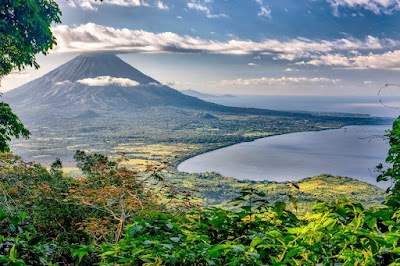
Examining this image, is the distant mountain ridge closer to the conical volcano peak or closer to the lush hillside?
the conical volcano peak

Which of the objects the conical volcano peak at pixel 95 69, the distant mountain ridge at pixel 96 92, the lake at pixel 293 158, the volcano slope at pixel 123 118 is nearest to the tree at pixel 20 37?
the lake at pixel 293 158

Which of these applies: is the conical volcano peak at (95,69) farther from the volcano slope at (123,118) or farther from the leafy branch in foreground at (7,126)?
the leafy branch in foreground at (7,126)

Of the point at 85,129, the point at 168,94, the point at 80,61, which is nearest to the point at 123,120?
the point at 85,129

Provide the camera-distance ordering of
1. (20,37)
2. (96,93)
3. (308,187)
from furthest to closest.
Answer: (96,93), (308,187), (20,37)

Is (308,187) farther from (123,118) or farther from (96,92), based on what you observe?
(96,92)

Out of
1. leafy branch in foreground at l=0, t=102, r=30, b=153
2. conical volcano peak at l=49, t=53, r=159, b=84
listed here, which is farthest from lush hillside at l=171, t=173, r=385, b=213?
conical volcano peak at l=49, t=53, r=159, b=84

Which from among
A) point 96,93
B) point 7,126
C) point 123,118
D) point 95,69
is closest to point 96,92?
point 96,93

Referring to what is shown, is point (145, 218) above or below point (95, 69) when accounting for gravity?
below

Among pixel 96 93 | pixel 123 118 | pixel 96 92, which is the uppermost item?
pixel 96 92
